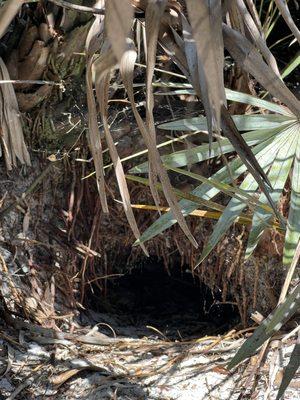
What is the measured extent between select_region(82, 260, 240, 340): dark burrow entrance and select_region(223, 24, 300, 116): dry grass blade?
59.1 inches

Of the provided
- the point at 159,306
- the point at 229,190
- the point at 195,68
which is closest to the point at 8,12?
the point at 195,68

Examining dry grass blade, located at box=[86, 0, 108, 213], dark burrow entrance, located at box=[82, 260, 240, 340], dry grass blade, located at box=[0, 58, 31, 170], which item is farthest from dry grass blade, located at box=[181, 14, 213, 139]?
dark burrow entrance, located at box=[82, 260, 240, 340]

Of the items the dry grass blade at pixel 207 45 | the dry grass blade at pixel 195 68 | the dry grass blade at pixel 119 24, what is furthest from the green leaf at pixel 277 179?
the dry grass blade at pixel 119 24

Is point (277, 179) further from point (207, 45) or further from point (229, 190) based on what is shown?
point (207, 45)

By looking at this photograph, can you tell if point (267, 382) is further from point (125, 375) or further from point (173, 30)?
point (173, 30)

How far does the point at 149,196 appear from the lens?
2408 millimetres

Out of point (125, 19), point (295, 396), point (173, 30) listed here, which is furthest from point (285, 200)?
point (125, 19)

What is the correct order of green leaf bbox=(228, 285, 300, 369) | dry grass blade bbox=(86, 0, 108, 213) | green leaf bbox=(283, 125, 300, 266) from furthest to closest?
green leaf bbox=(283, 125, 300, 266) < green leaf bbox=(228, 285, 300, 369) < dry grass blade bbox=(86, 0, 108, 213)

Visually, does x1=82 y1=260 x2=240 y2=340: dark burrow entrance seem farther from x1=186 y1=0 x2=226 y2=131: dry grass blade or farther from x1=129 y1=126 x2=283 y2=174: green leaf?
x1=186 y1=0 x2=226 y2=131: dry grass blade

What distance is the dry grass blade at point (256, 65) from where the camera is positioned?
103 centimetres

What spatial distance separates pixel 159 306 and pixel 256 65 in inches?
78.7

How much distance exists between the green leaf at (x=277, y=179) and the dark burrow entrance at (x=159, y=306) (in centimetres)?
79

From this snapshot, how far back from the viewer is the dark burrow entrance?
2.59m

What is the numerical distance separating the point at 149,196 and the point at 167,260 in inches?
12.1
